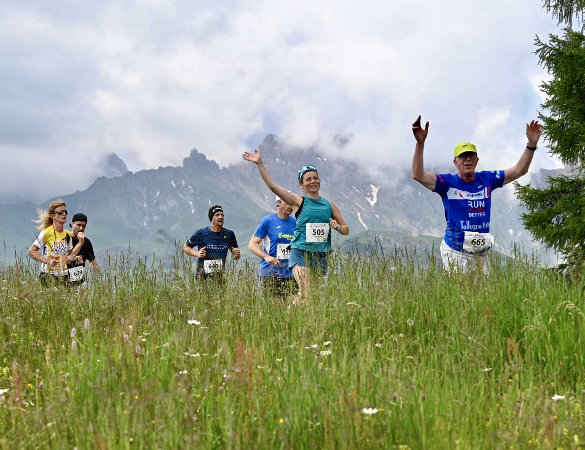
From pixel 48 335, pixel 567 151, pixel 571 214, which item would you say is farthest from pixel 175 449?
pixel 567 151

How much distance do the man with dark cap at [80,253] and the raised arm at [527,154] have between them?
6.14m

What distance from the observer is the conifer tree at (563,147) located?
13.7 metres

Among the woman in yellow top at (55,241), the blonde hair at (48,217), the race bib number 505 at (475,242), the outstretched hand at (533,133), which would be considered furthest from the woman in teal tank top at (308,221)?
the blonde hair at (48,217)

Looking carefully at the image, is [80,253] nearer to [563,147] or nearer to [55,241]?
[55,241]

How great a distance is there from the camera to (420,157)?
6.31 m

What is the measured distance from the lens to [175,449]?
235 centimetres

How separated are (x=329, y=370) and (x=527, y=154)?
15.7ft

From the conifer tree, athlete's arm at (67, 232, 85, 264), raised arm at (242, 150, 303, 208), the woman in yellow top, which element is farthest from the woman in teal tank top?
the conifer tree

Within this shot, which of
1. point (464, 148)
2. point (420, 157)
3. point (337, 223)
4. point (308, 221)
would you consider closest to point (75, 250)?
point (308, 221)

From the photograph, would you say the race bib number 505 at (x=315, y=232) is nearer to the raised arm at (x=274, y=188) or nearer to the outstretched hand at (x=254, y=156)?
the raised arm at (x=274, y=188)

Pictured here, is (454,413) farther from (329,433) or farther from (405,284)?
(405,284)

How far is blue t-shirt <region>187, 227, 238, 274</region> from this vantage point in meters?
10.2

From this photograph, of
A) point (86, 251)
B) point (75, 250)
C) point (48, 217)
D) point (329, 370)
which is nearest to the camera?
point (329, 370)

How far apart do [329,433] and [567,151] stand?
1412 cm
